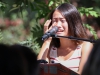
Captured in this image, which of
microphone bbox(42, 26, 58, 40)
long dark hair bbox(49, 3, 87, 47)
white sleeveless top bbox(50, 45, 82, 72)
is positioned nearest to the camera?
microphone bbox(42, 26, 58, 40)

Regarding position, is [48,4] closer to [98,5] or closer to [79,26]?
[79,26]

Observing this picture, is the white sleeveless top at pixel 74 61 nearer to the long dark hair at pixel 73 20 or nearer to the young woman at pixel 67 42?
the young woman at pixel 67 42

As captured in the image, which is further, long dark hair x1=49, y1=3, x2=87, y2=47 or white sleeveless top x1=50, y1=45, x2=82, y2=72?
long dark hair x1=49, y1=3, x2=87, y2=47

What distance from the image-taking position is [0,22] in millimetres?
7246

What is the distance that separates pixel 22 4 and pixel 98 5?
1.28 meters

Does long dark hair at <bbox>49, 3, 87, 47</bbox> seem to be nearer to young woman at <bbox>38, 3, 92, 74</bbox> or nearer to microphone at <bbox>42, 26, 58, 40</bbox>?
young woman at <bbox>38, 3, 92, 74</bbox>

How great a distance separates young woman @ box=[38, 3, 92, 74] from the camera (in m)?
2.76

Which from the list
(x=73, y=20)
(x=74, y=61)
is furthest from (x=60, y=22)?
(x=74, y=61)

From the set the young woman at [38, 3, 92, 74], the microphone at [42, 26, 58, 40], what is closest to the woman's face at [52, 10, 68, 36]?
the young woman at [38, 3, 92, 74]

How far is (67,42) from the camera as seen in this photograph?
2.90 m

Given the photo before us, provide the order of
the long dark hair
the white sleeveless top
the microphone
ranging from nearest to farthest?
1. the microphone
2. the white sleeveless top
3. the long dark hair

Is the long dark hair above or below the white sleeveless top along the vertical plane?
above

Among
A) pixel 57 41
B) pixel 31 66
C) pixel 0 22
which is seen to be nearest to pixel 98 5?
pixel 57 41

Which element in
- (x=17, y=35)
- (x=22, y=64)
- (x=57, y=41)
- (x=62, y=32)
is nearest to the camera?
(x=22, y=64)
